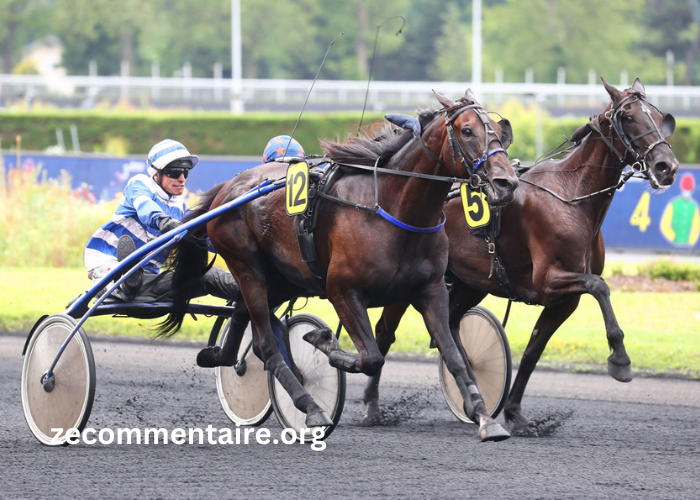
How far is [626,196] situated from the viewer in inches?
566

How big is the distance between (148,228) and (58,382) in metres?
1.05

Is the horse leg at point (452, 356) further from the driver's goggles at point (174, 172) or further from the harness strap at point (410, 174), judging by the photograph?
the driver's goggles at point (174, 172)

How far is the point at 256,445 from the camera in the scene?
514 cm

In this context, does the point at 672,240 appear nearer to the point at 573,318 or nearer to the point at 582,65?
the point at 573,318

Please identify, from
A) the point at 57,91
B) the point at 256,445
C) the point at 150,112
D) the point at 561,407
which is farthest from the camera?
the point at 57,91

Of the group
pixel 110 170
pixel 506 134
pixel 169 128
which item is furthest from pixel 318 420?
pixel 169 128

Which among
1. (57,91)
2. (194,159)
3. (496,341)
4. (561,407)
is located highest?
(57,91)

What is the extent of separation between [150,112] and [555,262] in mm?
21649

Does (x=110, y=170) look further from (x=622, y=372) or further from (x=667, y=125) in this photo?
(x=622, y=372)

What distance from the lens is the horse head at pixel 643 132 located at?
205 inches

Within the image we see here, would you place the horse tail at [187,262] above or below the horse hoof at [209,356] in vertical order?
above

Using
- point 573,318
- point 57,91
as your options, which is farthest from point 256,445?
point 57,91

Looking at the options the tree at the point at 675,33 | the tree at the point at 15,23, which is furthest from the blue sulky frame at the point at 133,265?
the tree at the point at 15,23

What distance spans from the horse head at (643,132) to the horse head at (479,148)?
1.14 metres
